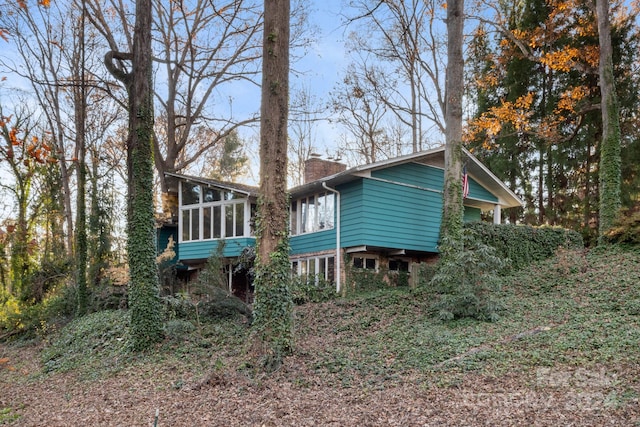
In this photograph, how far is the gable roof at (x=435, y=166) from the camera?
51.2ft

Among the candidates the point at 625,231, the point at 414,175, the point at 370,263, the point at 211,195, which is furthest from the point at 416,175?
the point at 211,195

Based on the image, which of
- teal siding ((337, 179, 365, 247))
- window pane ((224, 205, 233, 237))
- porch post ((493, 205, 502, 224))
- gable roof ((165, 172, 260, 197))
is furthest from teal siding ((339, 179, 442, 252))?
window pane ((224, 205, 233, 237))

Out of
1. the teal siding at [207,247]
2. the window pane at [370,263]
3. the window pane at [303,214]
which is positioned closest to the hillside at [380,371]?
the window pane at [370,263]

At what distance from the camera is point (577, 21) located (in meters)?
21.4

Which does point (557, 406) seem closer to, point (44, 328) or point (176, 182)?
point (44, 328)

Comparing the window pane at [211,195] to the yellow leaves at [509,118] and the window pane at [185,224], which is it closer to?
the window pane at [185,224]

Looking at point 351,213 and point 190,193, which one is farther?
point 190,193

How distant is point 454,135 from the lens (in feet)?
45.5

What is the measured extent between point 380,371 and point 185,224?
13816mm

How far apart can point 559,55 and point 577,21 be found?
489 centimetres

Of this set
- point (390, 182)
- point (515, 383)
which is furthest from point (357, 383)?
point (390, 182)

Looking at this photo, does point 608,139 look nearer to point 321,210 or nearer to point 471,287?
point 471,287

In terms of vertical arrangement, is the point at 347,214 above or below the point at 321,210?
below

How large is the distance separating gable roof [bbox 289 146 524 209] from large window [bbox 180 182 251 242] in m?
2.16
